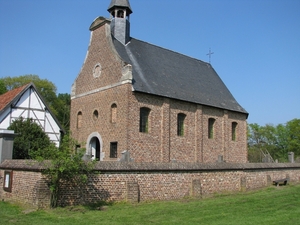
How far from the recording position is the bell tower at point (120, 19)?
22688 mm

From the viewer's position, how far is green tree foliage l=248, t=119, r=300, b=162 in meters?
54.4

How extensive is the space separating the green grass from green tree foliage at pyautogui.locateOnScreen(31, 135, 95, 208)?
0.78 metres

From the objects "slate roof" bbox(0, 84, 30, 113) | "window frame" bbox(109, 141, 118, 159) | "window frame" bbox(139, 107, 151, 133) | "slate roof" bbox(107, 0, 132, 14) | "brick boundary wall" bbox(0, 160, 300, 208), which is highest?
"slate roof" bbox(107, 0, 132, 14)

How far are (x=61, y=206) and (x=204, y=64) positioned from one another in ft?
71.0

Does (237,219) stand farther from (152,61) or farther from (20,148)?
(152,61)

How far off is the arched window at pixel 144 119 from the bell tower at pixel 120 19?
5263mm

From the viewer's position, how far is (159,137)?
20531 millimetres

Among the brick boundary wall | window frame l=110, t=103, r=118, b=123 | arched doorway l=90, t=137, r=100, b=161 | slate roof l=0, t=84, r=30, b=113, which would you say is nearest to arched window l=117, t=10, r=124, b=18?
window frame l=110, t=103, r=118, b=123

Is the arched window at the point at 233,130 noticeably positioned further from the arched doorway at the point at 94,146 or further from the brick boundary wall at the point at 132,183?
the arched doorway at the point at 94,146

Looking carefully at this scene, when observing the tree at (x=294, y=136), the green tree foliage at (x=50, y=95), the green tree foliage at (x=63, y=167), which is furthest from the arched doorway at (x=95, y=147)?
the tree at (x=294, y=136)

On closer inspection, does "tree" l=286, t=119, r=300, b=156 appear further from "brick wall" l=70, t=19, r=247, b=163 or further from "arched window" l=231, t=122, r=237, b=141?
"brick wall" l=70, t=19, r=247, b=163

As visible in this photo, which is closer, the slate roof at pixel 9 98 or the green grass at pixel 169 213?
the green grass at pixel 169 213

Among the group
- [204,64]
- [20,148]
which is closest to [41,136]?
[20,148]

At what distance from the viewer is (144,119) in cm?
2027
